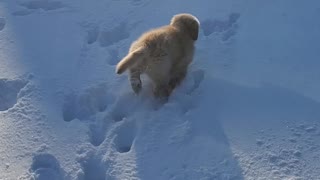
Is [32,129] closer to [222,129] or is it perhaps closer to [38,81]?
[38,81]

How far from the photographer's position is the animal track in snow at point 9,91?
4461 millimetres

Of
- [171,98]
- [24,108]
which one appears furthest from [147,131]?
[24,108]

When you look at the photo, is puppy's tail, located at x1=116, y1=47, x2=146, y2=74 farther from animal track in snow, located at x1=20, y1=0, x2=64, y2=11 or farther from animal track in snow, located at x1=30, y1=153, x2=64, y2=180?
animal track in snow, located at x1=20, y1=0, x2=64, y2=11

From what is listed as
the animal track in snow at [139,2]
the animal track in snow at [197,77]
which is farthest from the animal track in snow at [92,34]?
the animal track in snow at [197,77]

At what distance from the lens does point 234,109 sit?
4.27m

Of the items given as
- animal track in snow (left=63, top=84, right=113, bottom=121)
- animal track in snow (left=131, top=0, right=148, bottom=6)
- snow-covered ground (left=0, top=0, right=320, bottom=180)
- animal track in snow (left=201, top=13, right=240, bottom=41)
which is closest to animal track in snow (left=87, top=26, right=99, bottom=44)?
snow-covered ground (left=0, top=0, right=320, bottom=180)

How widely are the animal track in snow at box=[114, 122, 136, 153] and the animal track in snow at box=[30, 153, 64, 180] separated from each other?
1.59 ft

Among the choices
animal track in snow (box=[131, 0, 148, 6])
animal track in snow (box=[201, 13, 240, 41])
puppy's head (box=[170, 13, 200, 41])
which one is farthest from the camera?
animal track in snow (box=[131, 0, 148, 6])

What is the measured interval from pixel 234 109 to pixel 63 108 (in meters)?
1.44

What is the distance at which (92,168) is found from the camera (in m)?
3.87

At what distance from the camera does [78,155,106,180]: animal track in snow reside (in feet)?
12.5

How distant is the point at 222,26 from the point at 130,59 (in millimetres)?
1591

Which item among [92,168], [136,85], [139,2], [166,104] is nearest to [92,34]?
[139,2]

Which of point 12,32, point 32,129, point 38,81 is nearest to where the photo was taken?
point 32,129
